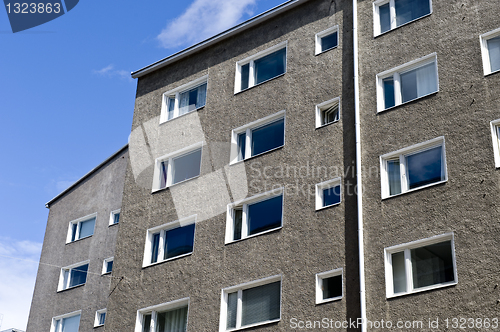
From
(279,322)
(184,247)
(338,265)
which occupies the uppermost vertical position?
(184,247)

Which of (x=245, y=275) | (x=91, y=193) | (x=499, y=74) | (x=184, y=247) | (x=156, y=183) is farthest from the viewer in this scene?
(x=91, y=193)

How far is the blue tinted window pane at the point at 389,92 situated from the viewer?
19.3 m

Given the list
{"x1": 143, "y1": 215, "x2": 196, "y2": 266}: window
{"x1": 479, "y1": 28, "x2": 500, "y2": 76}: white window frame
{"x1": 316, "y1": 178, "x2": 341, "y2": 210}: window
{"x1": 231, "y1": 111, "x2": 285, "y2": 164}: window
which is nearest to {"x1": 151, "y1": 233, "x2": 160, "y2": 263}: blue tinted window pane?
{"x1": 143, "y1": 215, "x2": 196, "y2": 266}: window

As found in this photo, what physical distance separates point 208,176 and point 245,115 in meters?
2.39

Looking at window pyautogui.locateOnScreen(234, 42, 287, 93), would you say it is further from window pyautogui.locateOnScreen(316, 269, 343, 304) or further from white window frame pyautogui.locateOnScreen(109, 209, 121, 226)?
white window frame pyautogui.locateOnScreen(109, 209, 121, 226)

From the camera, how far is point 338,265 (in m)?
17.6

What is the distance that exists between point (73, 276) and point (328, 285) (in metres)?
16.6

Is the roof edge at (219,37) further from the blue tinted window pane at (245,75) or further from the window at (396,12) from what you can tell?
the window at (396,12)

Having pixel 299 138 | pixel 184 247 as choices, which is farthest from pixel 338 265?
pixel 184 247

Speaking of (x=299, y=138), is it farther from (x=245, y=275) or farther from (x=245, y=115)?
(x=245, y=275)

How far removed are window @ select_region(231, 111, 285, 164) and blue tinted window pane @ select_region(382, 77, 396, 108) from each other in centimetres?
345

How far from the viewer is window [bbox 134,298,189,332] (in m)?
20.3

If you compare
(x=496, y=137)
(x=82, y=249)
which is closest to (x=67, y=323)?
(x=82, y=249)

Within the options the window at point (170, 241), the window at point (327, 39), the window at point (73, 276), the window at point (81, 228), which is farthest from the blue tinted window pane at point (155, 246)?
the window at point (81, 228)
